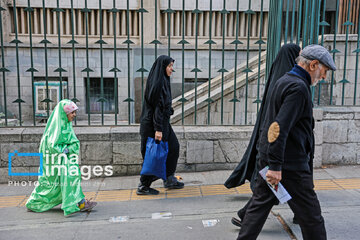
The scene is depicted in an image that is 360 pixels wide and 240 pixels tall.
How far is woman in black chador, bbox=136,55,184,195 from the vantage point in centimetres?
441

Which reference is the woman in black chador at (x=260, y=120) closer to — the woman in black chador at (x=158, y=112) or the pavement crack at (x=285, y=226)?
the pavement crack at (x=285, y=226)

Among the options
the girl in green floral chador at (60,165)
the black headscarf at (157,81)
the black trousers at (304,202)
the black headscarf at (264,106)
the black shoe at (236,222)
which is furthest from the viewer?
the black headscarf at (157,81)

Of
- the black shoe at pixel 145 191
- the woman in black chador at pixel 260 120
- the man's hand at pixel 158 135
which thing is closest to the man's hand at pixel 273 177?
the woman in black chador at pixel 260 120

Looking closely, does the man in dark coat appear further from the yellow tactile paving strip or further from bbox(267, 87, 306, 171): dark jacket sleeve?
the yellow tactile paving strip

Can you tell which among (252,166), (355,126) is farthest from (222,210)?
(355,126)

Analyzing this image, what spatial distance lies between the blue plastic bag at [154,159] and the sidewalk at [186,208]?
367mm

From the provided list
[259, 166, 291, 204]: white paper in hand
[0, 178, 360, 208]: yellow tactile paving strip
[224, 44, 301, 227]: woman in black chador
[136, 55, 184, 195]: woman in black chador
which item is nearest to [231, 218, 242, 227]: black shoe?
[224, 44, 301, 227]: woman in black chador

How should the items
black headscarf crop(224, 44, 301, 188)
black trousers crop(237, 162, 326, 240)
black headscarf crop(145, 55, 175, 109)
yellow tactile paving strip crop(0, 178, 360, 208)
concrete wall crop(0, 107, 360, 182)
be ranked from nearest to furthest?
black trousers crop(237, 162, 326, 240) < black headscarf crop(224, 44, 301, 188) < black headscarf crop(145, 55, 175, 109) < yellow tactile paving strip crop(0, 178, 360, 208) < concrete wall crop(0, 107, 360, 182)

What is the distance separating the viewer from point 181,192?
15.6ft

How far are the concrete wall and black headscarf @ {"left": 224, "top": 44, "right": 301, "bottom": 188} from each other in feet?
4.76

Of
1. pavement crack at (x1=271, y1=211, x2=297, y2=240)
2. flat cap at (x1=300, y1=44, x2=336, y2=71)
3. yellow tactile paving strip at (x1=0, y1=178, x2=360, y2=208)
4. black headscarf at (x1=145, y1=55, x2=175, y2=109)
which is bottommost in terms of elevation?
yellow tactile paving strip at (x1=0, y1=178, x2=360, y2=208)

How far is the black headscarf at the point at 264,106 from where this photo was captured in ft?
10.8

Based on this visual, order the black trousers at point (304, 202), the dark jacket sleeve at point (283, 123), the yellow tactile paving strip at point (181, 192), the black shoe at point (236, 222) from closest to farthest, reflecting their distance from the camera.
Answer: the dark jacket sleeve at point (283, 123), the black trousers at point (304, 202), the black shoe at point (236, 222), the yellow tactile paving strip at point (181, 192)

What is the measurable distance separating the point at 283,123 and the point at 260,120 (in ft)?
3.54
